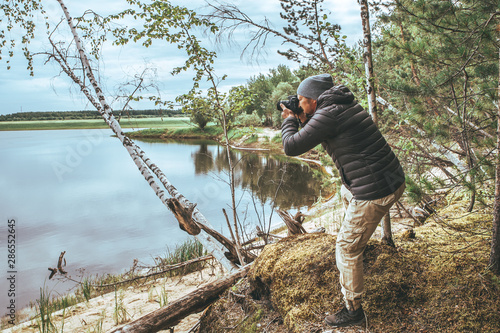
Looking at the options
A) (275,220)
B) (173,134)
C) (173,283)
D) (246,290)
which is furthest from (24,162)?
(246,290)

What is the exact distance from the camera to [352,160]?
2215 millimetres

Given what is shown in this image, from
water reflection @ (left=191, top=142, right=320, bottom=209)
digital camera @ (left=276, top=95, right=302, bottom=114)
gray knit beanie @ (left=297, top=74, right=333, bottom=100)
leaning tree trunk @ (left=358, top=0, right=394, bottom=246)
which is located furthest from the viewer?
water reflection @ (left=191, top=142, right=320, bottom=209)

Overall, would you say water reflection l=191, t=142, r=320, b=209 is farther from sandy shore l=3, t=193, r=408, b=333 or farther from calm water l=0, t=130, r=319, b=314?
sandy shore l=3, t=193, r=408, b=333

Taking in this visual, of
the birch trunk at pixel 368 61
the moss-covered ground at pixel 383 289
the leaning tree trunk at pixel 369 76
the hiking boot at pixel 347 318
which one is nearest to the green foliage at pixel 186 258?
the moss-covered ground at pixel 383 289

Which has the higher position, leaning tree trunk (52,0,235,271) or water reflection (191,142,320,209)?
leaning tree trunk (52,0,235,271)

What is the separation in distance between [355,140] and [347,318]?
132 centimetres

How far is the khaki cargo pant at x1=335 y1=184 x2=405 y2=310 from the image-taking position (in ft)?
7.30

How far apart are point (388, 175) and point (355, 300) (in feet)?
3.09

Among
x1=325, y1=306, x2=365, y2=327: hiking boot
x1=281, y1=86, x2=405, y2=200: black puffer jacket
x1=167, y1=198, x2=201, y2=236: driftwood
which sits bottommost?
x1=325, y1=306, x2=365, y2=327: hiking boot

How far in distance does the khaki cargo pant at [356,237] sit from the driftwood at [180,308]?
1425 millimetres

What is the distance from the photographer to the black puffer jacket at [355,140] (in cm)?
215

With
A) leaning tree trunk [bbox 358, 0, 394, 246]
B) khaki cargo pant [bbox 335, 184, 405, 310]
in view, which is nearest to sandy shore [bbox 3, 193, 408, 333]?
khaki cargo pant [bbox 335, 184, 405, 310]

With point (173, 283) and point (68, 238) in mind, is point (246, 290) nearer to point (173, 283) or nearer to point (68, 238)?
point (173, 283)

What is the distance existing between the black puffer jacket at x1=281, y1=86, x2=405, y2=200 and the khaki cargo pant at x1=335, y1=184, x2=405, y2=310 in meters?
0.06
